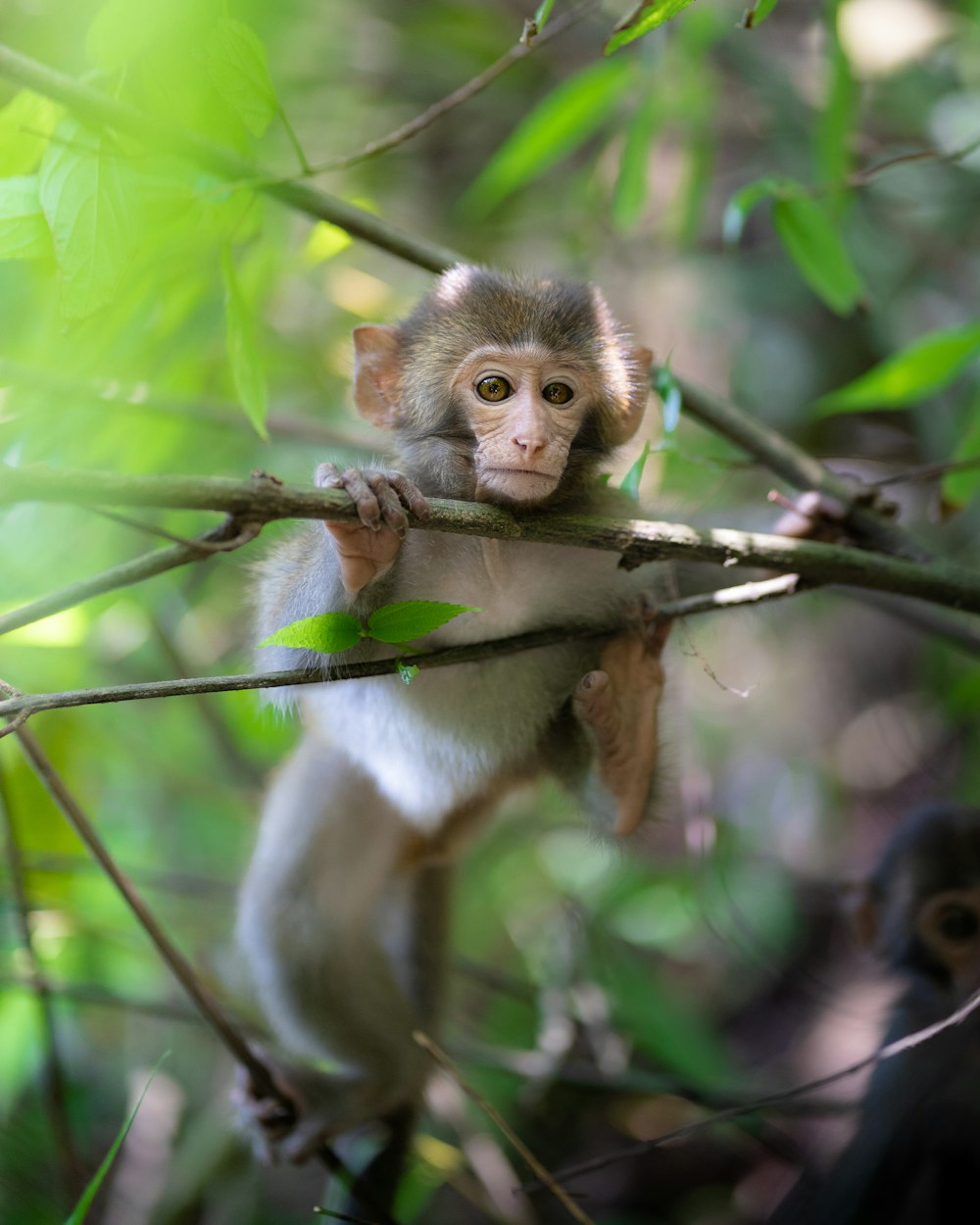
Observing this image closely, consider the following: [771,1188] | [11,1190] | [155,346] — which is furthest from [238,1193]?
[155,346]

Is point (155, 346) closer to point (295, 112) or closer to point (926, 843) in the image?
point (926, 843)

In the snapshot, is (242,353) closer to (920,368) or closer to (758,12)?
(758,12)

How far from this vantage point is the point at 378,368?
107 inches

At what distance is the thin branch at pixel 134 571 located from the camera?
1.54 meters

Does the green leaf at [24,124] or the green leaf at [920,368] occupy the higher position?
the green leaf at [24,124]

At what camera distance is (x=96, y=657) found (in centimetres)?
415

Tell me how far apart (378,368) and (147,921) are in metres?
1.48

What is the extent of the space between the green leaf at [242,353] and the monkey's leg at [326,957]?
1.54m

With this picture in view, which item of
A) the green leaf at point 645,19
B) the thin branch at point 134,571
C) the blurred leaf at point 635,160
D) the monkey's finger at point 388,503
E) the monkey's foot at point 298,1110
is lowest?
the monkey's foot at point 298,1110

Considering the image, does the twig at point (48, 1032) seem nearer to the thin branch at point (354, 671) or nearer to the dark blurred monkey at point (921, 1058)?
the thin branch at point (354, 671)

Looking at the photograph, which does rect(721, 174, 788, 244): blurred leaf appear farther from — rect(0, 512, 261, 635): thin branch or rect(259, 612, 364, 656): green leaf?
rect(0, 512, 261, 635): thin branch

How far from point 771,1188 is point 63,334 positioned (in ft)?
13.8

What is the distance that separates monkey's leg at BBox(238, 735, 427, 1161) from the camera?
11.3ft

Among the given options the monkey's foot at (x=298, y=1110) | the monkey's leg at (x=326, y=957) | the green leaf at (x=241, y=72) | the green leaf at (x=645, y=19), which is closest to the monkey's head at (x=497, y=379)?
the green leaf at (x=241, y=72)
